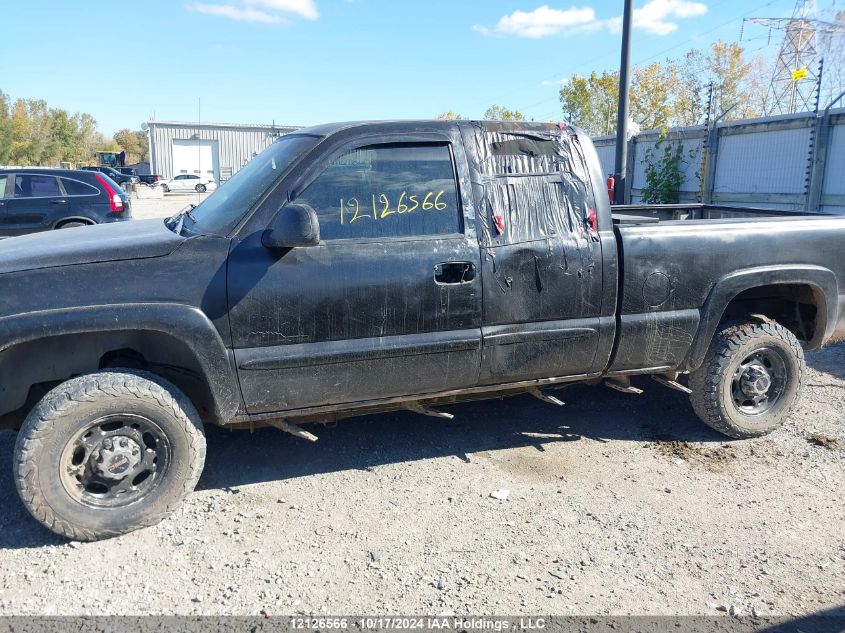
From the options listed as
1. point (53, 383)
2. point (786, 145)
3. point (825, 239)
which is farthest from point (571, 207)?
point (786, 145)

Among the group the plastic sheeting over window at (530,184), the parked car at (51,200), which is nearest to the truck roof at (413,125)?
the plastic sheeting over window at (530,184)

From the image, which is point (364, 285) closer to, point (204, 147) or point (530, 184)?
point (530, 184)

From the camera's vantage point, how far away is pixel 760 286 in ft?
15.2

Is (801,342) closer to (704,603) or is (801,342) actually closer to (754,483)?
(754,483)

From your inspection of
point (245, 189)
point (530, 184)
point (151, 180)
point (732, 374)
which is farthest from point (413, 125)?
point (151, 180)

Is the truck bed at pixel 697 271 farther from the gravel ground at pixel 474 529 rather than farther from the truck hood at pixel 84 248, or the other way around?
the truck hood at pixel 84 248

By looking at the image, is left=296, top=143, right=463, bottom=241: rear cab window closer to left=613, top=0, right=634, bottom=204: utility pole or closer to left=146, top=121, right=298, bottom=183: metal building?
left=613, top=0, right=634, bottom=204: utility pole

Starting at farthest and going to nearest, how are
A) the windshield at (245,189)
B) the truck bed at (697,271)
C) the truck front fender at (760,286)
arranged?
1. the truck front fender at (760,286)
2. the truck bed at (697,271)
3. the windshield at (245,189)

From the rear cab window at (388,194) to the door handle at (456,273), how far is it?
19cm

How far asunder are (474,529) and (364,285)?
138 cm

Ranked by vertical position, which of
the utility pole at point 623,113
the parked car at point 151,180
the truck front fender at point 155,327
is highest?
the utility pole at point 623,113

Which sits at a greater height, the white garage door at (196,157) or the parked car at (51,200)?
the white garage door at (196,157)

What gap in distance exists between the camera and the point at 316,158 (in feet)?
12.2

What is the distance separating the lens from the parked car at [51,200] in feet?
40.1
